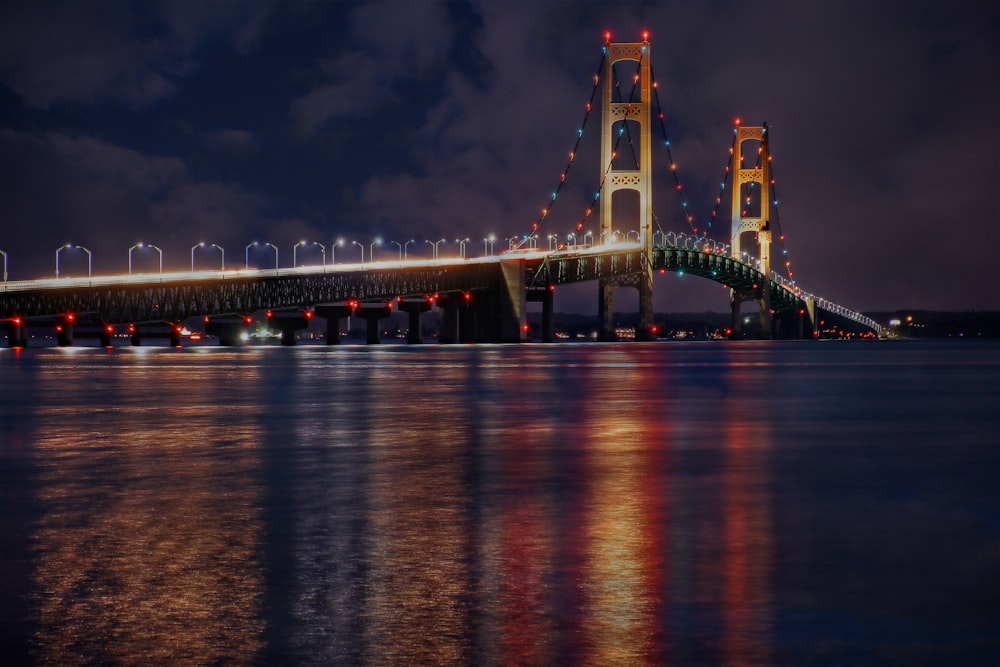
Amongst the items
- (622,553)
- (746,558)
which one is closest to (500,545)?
(622,553)

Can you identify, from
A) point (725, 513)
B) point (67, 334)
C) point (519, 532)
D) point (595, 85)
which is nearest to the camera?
point (519, 532)

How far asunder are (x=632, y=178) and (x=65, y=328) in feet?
201

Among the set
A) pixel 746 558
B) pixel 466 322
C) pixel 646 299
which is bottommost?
pixel 746 558

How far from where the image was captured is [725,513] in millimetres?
10602

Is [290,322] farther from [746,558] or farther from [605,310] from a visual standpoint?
[746,558]

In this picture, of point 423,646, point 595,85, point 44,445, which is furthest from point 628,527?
point 595,85

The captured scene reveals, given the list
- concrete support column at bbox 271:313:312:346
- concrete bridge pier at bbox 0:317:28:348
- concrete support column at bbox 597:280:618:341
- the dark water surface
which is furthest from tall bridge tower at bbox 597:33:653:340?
the dark water surface

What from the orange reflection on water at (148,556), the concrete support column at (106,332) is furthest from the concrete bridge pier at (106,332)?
the orange reflection on water at (148,556)

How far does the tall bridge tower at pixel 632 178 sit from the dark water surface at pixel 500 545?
11667 cm

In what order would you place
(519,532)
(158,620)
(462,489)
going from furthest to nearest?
1. (462,489)
2. (519,532)
3. (158,620)

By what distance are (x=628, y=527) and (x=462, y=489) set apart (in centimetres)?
278

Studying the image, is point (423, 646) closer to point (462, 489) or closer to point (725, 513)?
point (725, 513)

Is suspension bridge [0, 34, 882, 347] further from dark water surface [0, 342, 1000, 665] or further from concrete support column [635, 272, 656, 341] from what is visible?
dark water surface [0, 342, 1000, 665]

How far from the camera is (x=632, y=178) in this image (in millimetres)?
142750
